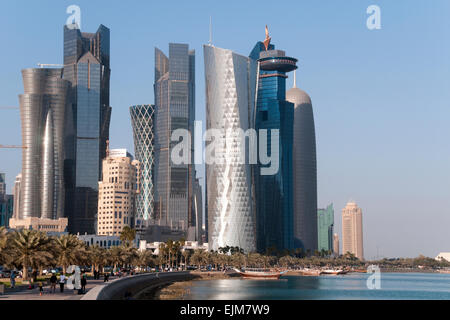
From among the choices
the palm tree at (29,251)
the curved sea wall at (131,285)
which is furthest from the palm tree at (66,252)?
the palm tree at (29,251)

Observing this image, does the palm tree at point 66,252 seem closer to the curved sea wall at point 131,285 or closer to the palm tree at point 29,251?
the curved sea wall at point 131,285

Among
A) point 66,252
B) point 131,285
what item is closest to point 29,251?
point 131,285

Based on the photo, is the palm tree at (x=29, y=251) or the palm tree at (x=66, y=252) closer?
the palm tree at (x=29, y=251)

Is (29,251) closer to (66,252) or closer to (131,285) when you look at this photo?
(131,285)

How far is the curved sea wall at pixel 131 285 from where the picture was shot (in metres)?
58.8

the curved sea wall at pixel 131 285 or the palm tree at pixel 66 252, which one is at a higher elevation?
the palm tree at pixel 66 252

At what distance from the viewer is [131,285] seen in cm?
9738

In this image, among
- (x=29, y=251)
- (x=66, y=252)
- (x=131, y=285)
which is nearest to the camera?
(x=29, y=251)

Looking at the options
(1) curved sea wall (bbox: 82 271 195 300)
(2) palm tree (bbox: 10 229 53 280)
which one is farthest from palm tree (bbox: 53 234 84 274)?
(2) palm tree (bbox: 10 229 53 280)

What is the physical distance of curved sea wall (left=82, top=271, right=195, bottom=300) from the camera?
58763 millimetres

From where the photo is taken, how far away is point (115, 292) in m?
73.6
